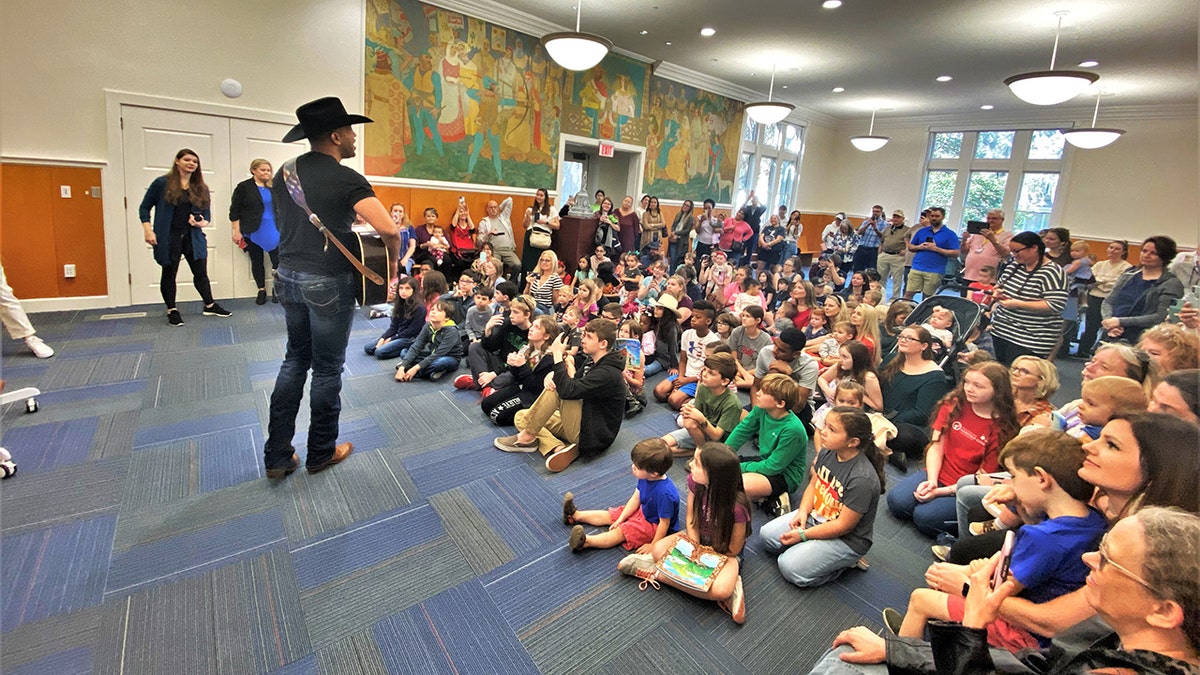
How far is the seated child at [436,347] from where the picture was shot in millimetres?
4441

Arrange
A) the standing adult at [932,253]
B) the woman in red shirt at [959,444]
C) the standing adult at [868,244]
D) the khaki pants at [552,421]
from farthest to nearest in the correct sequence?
the standing adult at [868,244], the standing adult at [932,253], the khaki pants at [552,421], the woman in red shirt at [959,444]

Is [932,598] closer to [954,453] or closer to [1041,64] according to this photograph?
[954,453]

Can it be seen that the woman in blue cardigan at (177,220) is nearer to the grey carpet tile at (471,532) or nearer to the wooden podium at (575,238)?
Answer: the grey carpet tile at (471,532)

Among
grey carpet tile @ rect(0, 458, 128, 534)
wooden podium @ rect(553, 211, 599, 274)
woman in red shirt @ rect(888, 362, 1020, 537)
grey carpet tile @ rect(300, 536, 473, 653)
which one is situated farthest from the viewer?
wooden podium @ rect(553, 211, 599, 274)

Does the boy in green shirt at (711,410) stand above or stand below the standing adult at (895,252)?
below

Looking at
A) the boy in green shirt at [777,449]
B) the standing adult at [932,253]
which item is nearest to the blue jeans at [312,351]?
the boy in green shirt at [777,449]

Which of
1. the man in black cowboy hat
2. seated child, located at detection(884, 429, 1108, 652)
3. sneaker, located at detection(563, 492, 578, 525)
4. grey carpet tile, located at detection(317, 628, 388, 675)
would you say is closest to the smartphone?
seated child, located at detection(884, 429, 1108, 652)

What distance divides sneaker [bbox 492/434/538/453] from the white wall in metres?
5.14

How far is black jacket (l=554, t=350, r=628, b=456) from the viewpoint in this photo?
322cm

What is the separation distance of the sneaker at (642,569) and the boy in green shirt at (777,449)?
2.40ft

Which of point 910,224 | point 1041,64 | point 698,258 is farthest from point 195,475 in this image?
point 910,224

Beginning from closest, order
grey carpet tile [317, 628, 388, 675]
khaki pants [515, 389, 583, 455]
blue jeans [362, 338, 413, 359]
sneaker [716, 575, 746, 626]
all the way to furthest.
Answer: grey carpet tile [317, 628, 388, 675] < sneaker [716, 575, 746, 626] < khaki pants [515, 389, 583, 455] < blue jeans [362, 338, 413, 359]

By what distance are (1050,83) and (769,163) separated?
804 centimetres

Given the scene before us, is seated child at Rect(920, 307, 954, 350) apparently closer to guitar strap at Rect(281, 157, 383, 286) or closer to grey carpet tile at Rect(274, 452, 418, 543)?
grey carpet tile at Rect(274, 452, 418, 543)
